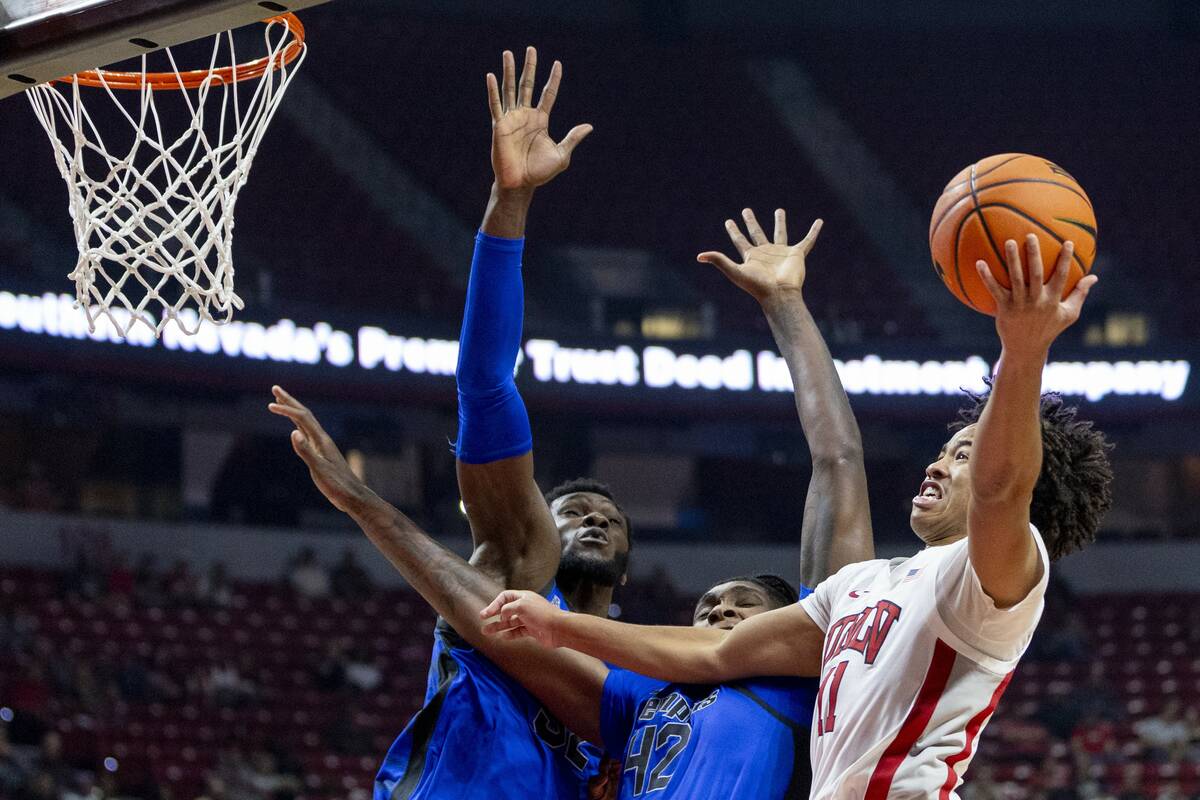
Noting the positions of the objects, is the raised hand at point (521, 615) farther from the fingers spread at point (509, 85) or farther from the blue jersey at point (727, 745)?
the fingers spread at point (509, 85)

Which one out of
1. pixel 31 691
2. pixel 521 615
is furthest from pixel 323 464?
pixel 31 691

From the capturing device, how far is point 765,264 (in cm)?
373

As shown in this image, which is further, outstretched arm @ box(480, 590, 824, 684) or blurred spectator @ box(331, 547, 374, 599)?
blurred spectator @ box(331, 547, 374, 599)

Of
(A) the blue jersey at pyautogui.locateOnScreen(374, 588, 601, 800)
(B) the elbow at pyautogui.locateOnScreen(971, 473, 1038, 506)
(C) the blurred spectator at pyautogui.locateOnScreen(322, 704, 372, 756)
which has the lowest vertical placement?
(C) the blurred spectator at pyautogui.locateOnScreen(322, 704, 372, 756)

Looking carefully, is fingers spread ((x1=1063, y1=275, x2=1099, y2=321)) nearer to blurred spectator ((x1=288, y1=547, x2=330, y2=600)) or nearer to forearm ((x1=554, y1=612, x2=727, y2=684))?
forearm ((x1=554, y1=612, x2=727, y2=684))

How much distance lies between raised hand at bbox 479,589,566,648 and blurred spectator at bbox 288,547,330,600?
37.8 ft

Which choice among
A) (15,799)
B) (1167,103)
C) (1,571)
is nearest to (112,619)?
(1,571)

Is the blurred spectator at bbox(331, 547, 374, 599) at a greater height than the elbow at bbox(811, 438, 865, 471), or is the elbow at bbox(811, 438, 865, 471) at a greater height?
the elbow at bbox(811, 438, 865, 471)

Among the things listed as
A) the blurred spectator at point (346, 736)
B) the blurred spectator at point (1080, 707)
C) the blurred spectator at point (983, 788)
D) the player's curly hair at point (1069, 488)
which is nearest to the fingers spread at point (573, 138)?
the player's curly hair at point (1069, 488)

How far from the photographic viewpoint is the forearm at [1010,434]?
210 cm

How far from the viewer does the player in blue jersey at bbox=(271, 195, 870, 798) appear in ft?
9.55

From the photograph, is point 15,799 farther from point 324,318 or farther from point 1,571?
point 324,318

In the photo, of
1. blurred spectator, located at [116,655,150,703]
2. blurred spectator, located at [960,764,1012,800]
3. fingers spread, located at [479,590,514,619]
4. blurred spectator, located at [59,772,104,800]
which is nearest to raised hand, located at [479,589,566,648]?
fingers spread, located at [479,590,514,619]

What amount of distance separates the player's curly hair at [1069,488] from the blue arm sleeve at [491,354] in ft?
3.51
